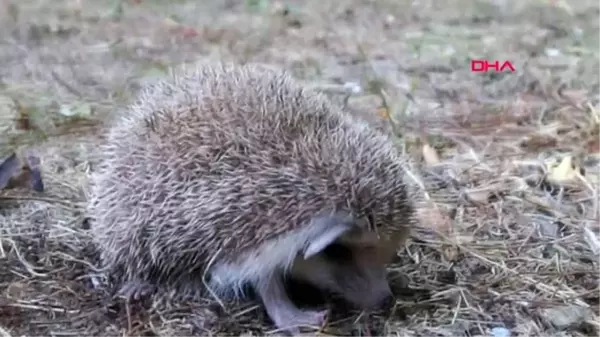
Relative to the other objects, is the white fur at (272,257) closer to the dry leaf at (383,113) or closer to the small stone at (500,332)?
the small stone at (500,332)

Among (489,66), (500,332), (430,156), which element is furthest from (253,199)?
(489,66)

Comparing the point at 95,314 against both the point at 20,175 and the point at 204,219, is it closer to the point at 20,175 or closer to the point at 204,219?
the point at 204,219

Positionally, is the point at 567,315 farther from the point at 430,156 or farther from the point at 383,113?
the point at 383,113

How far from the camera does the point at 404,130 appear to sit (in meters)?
5.06

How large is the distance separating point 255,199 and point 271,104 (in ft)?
1.18

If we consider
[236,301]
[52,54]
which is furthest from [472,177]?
[52,54]

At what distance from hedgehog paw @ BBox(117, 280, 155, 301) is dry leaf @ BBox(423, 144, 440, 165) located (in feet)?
5.94

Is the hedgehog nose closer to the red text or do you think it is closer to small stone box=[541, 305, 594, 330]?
small stone box=[541, 305, 594, 330]

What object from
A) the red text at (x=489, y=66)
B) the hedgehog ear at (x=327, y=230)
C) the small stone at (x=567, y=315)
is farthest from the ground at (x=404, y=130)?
the hedgehog ear at (x=327, y=230)

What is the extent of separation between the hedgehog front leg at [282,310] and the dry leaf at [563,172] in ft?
5.62

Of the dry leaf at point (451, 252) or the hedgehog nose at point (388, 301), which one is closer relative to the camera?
the hedgehog nose at point (388, 301)

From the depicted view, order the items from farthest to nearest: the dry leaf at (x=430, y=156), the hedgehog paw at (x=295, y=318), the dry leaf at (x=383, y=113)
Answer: the dry leaf at (x=383, y=113), the dry leaf at (x=430, y=156), the hedgehog paw at (x=295, y=318)

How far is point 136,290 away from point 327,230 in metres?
0.76

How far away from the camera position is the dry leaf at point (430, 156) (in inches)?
178
